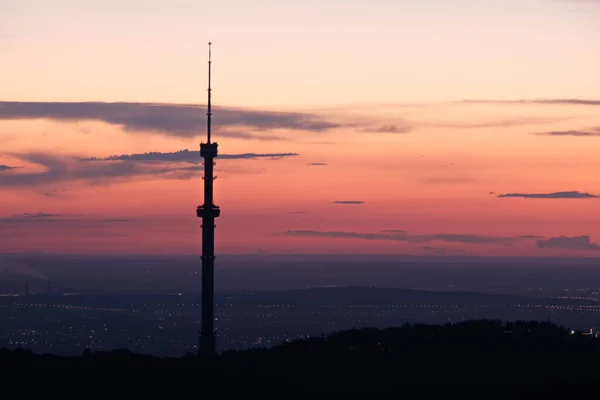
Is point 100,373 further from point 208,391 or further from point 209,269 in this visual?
point 209,269

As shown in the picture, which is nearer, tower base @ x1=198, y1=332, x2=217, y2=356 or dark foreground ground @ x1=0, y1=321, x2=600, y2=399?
dark foreground ground @ x1=0, y1=321, x2=600, y2=399

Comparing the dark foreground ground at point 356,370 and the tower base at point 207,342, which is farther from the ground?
the tower base at point 207,342

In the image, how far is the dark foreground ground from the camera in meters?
145

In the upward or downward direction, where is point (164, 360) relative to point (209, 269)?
downward

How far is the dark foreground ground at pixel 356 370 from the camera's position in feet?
475

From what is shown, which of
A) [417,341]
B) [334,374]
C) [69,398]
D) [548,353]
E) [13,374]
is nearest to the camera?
[69,398]

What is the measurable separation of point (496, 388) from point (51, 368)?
59.5 m

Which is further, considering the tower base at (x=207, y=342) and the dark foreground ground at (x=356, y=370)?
the tower base at (x=207, y=342)

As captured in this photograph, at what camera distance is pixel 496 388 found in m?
149

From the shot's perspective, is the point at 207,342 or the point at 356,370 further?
the point at 207,342

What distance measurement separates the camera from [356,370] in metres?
166

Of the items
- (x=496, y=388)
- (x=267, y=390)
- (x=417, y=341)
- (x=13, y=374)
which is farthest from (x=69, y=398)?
(x=417, y=341)

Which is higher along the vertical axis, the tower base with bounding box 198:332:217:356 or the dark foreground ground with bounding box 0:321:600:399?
the tower base with bounding box 198:332:217:356

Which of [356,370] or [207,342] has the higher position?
[207,342]
